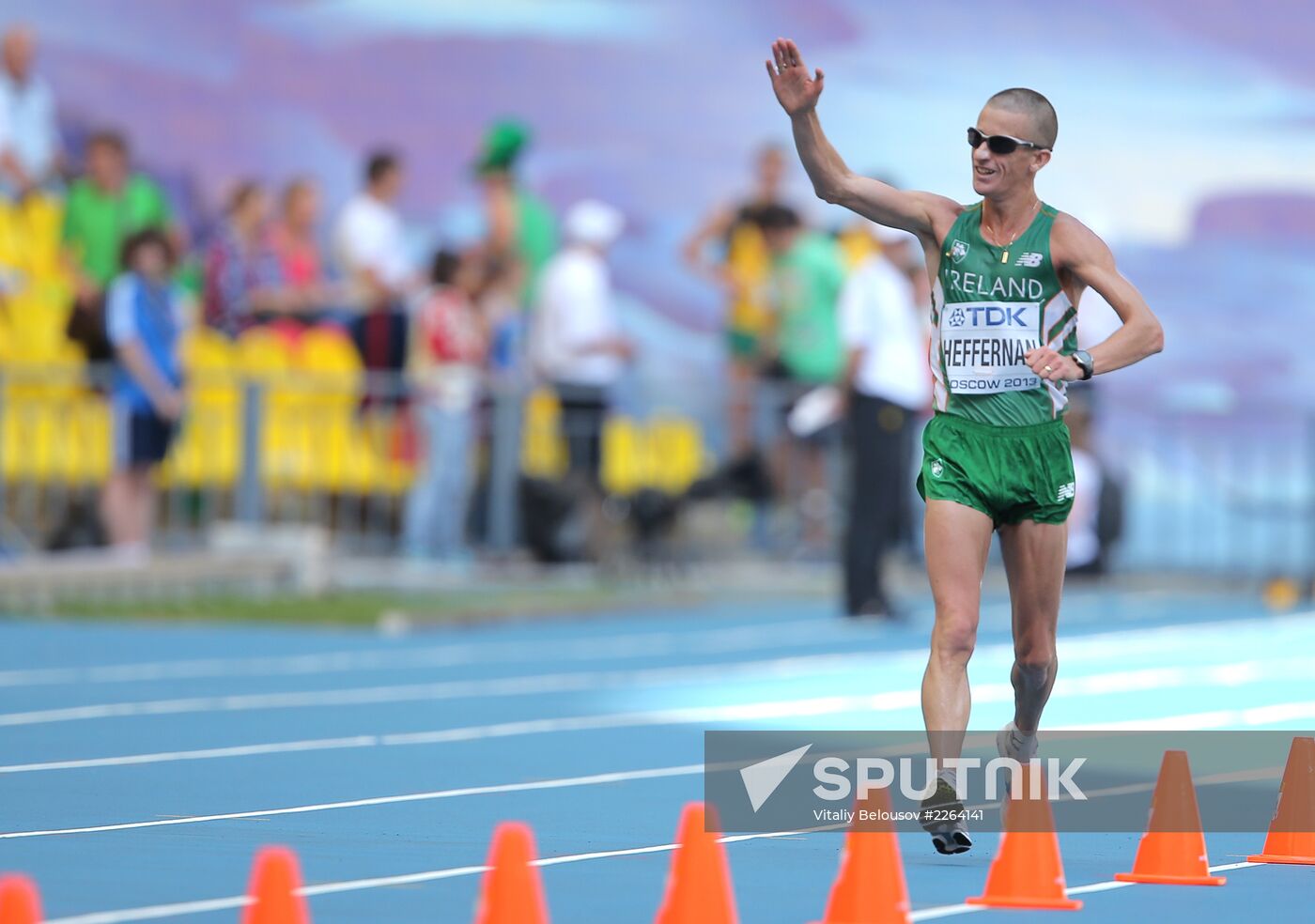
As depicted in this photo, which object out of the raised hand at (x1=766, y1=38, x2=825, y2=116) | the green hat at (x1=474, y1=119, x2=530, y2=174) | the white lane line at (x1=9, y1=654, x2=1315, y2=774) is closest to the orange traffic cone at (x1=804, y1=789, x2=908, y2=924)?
the raised hand at (x1=766, y1=38, x2=825, y2=116)

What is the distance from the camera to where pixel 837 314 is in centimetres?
2116

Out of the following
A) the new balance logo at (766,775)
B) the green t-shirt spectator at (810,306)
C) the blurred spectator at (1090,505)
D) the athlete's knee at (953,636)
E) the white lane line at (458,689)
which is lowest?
the new balance logo at (766,775)

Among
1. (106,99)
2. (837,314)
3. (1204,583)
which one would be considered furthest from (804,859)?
(106,99)

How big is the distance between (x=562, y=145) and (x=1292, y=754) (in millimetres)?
19306

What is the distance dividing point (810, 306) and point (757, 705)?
340 inches

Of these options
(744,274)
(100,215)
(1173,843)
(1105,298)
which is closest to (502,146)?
(744,274)

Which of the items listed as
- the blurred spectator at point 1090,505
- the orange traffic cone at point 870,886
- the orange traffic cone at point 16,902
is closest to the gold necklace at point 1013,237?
the orange traffic cone at point 870,886

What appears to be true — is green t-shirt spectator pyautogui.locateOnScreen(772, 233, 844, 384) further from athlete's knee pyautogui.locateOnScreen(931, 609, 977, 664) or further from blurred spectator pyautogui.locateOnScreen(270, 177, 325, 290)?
athlete's knee pyautogui.locateOnScreen(931, 609, 977, 664)

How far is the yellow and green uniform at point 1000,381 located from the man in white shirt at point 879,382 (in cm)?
862

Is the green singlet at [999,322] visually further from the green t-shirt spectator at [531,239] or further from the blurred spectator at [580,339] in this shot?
the green t-shirt spectator at [531,239]

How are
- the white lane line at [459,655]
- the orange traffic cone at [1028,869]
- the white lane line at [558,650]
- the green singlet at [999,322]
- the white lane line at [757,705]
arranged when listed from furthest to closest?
the white lane line at [558,650]
the white lane line at [459,655]
the white lane line at [757,705]
the green singlet at [999,322]
the orange traffic cone at [1028,869]

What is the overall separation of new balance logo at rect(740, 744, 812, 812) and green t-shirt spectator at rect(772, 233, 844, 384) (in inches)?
413

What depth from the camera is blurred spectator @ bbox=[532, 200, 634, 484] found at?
65.2ft

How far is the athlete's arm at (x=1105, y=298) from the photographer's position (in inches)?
293
